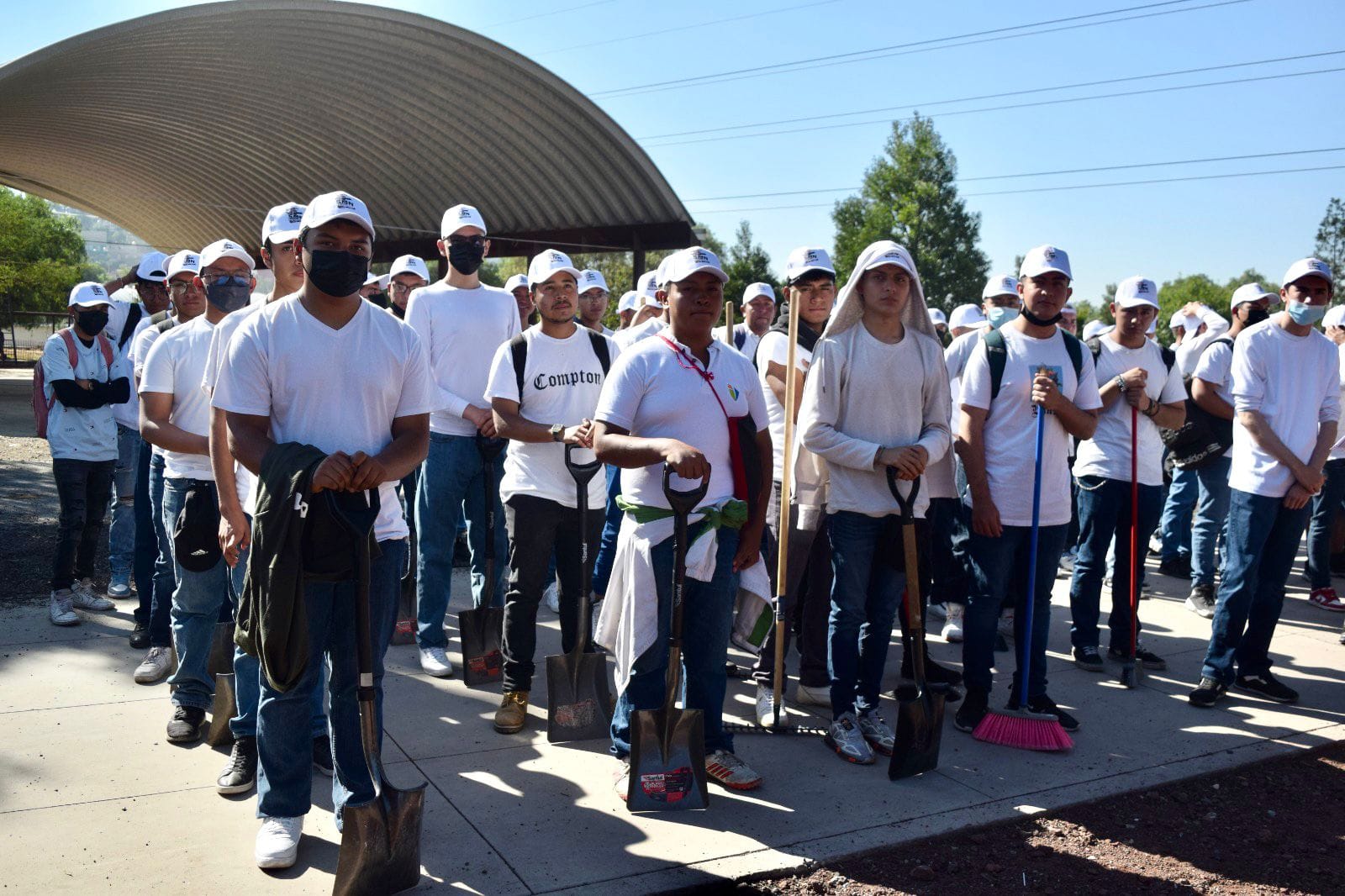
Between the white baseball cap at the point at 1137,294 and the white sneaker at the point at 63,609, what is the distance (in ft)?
21.5

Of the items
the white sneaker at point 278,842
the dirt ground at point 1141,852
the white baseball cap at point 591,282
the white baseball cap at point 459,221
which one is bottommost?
the dirt ground at point 1141,852

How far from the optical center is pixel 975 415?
16.4 ft

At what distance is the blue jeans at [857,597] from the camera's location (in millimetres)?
4586

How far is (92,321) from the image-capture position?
21.7ft

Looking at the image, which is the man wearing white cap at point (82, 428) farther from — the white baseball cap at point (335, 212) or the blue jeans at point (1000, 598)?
the blue jeans at point (1000, 598)

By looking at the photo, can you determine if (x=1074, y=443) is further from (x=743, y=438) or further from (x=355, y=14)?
(x=355, y=14)

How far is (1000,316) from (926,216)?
52.9 metres

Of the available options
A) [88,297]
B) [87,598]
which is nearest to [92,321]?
[88,297]

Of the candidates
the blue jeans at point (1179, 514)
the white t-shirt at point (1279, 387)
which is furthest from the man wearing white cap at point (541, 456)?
the blue jeans at point (1179, 514)

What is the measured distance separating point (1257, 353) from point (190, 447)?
5.28 meters

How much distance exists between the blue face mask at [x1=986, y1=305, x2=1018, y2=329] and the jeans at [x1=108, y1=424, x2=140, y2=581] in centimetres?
601

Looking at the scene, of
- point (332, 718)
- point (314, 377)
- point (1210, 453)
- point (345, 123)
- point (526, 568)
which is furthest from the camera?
point (345, 123)

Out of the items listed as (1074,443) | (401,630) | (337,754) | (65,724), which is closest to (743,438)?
(337,754)

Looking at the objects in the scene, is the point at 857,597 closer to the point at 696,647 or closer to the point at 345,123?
the point at 696,647
